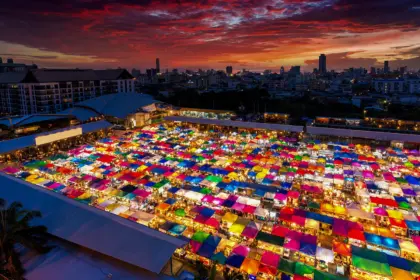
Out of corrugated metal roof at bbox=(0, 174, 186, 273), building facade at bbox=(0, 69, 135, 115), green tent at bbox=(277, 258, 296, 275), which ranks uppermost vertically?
building facade at bbox=(0, 69, 135, 115)

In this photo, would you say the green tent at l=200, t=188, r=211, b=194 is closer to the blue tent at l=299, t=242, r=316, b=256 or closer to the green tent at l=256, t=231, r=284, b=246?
the green tent at l=256, t=231, r=284, b=246

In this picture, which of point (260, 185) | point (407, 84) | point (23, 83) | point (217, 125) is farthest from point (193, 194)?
point (407, 84)

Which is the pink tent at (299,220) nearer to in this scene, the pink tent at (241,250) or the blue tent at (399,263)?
the pink tent at (241,250)

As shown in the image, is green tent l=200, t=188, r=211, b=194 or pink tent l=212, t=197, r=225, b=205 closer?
pink tent l=212, t=197, r=225, b=205

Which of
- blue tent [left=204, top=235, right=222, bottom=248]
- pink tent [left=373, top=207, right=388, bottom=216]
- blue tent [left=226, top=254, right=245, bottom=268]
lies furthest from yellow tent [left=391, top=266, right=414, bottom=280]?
blue tent [left=204, top=235, right=222, bottom=248]

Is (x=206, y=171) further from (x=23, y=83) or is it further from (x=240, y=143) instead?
(x=23, y=83)

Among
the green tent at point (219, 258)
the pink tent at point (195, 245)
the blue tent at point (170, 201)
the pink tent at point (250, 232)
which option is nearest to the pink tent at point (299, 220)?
the pink tent at point (250, 232)

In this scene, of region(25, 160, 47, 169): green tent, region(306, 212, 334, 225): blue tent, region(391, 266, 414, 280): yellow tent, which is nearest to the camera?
region(391, 266, 414, 280): yellow tent

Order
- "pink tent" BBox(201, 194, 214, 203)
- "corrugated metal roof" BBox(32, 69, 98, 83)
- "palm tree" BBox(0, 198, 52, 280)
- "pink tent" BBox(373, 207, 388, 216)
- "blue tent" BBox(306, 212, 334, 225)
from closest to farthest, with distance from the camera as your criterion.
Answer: "palm tree" BBox(0, 198, 52, 280) < "blue tent" BBox(306, 212, 334, 225) < "pink tent" BBox(373, 207, 388, 216) < "pink tent" BBox(201, 194, 214, 203) < "corrugated metal roof" BBox(32, 69, 98, 83)
